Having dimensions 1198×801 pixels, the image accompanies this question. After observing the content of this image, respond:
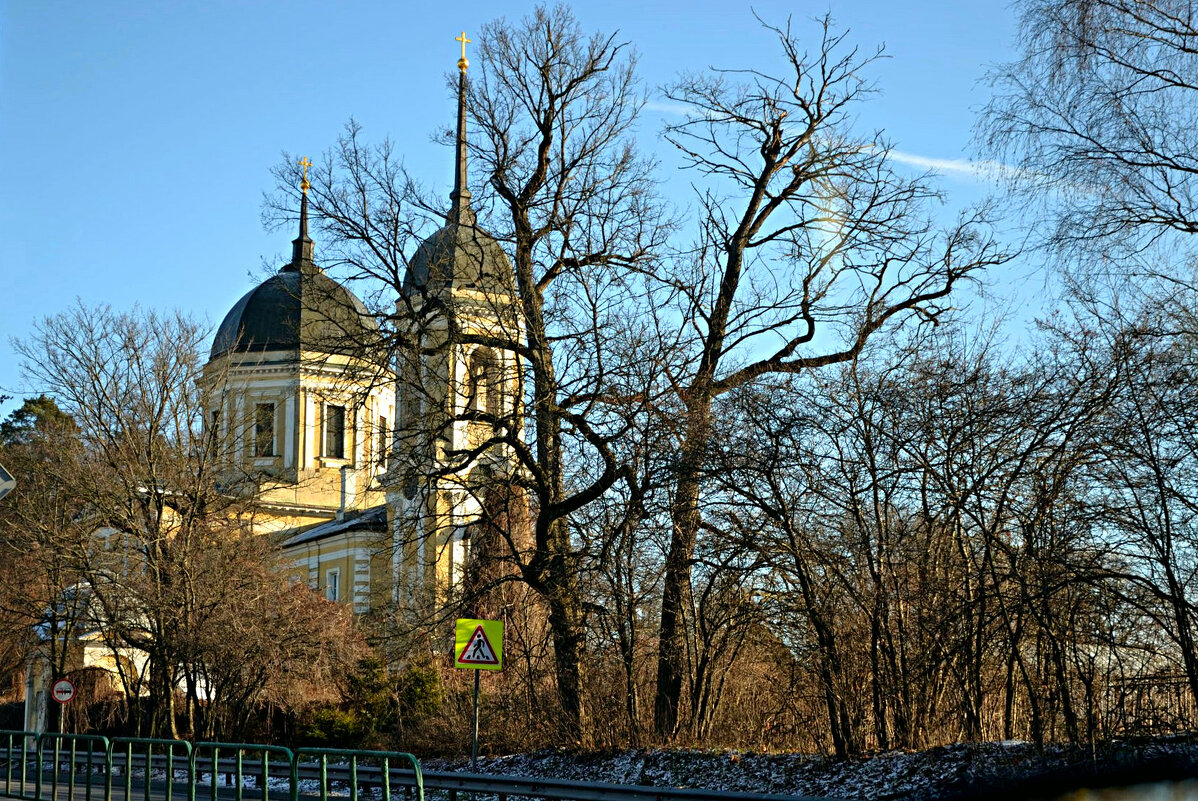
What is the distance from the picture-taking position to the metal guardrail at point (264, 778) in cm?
1516

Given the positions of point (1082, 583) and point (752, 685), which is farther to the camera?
point (752, 685)

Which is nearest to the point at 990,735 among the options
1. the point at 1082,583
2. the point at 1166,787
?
the point at 1082,583

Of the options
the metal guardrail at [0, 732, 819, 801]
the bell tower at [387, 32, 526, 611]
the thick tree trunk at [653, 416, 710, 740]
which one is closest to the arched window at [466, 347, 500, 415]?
the bell tower at [387, 32, 526, 611]

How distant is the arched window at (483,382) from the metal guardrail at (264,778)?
695cm

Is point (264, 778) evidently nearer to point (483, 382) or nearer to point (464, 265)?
point (483, 382)

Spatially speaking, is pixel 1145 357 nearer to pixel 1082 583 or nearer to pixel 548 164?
pixel 1082 583

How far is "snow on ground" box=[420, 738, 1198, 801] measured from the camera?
45.6 ft

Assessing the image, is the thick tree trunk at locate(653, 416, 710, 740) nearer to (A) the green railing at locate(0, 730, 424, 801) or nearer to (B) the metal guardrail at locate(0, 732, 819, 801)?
(B) the metal guardrail at locate(0, 732, 819, 801)

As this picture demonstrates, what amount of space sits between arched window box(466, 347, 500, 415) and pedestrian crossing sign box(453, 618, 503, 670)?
622 cm

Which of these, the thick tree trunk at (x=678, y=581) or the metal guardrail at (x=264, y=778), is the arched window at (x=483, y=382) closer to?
the thick tree trunk at (x=678, y=581)

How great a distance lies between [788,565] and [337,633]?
2052cm

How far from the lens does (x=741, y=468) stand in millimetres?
19688

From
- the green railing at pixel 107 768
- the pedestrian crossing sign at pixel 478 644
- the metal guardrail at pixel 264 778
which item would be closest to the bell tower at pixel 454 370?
the pedestrian crossing sign at pixel 478 644

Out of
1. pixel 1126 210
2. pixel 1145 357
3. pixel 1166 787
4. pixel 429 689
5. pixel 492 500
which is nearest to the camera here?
pixel 1166 787
